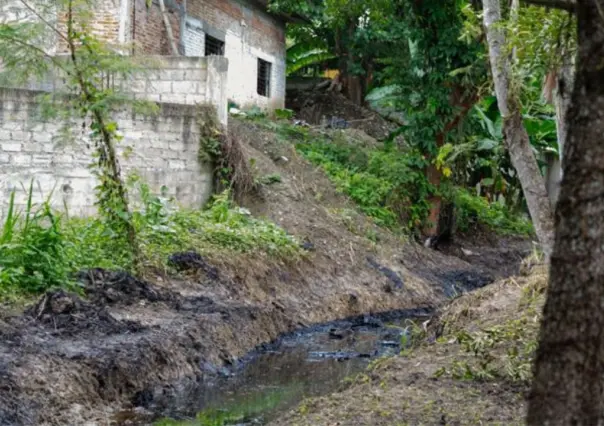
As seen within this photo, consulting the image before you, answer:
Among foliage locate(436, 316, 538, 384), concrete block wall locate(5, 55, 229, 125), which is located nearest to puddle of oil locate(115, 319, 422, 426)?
foliage locate(436, 316, 538, 384)

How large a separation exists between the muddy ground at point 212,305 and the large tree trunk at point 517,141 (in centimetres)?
391

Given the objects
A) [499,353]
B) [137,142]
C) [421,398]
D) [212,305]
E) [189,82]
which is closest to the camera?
[421,398]

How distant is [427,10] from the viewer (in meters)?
17.7

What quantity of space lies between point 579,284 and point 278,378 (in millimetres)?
7060

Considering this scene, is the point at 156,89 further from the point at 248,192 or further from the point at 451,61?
the point at 451,61

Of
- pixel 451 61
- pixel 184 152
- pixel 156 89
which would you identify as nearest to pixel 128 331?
pixel 184 152

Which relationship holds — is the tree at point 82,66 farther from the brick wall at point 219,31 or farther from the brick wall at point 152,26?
the brick wall at point 152,26

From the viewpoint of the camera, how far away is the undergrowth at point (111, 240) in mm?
9609

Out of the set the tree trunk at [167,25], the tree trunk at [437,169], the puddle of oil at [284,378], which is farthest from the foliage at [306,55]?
the puddle of oil at [284,378]

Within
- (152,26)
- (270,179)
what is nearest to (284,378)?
(270,179)

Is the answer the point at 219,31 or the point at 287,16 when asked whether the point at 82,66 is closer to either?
the point at 219,31

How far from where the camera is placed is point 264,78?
25.6 meters

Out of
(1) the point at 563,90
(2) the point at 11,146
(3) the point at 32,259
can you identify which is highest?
(1) the point at 563,90

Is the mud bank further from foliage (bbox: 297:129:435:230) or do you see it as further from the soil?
foliage (bbox: 297:129:435:230)
